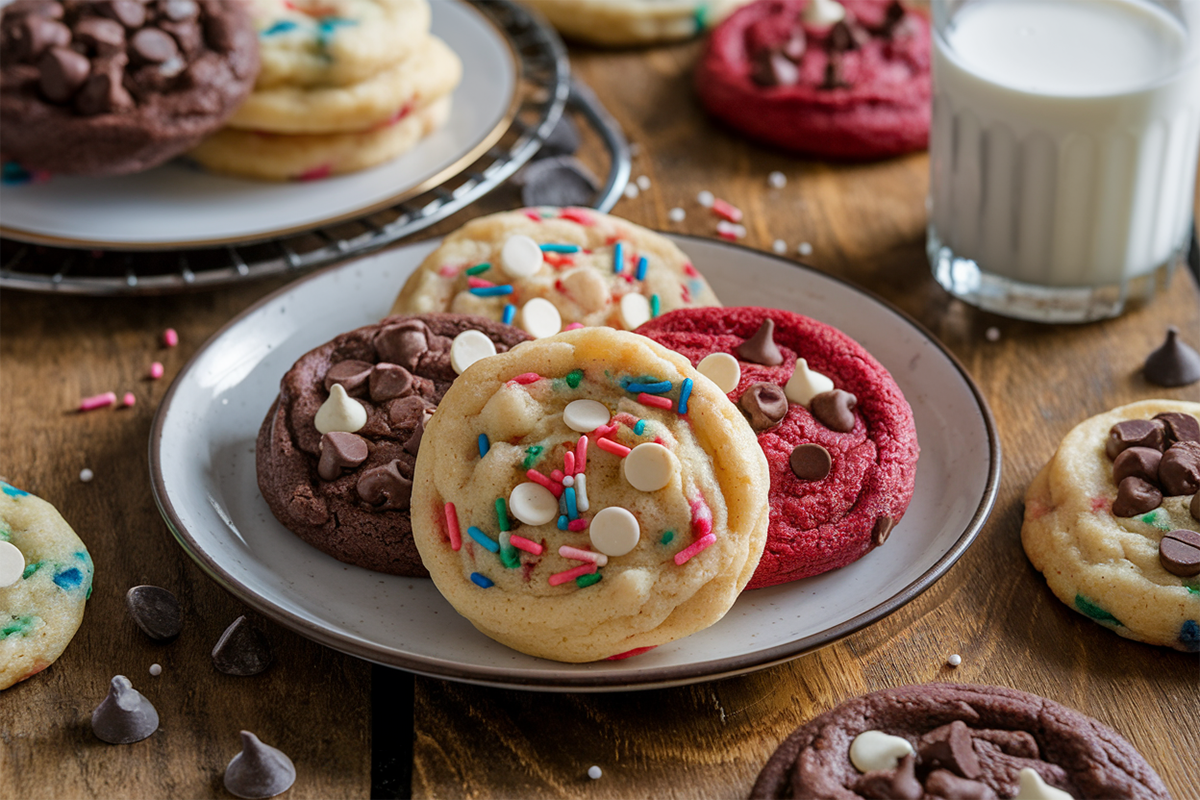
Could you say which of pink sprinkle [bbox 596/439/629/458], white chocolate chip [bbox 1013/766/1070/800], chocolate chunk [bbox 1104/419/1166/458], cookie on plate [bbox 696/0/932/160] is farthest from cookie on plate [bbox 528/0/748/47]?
white chocolate chip [bbox 1013/766/1070/800]

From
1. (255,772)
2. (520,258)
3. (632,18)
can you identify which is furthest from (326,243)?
(255,772)

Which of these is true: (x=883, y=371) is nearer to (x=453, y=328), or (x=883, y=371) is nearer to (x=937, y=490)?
(x=937, y=490)

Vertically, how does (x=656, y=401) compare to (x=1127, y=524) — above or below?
above

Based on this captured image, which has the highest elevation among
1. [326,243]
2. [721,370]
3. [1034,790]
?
[721,370]

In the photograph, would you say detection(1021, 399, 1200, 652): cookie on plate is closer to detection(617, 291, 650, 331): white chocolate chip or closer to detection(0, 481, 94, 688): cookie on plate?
detection(617, 291, 650, 331): white chocolate chip

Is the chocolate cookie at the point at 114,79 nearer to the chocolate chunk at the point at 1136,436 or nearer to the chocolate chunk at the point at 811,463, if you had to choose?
the chocolate chunk at the point at 811,463

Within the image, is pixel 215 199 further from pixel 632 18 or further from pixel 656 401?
pixel 656 401
